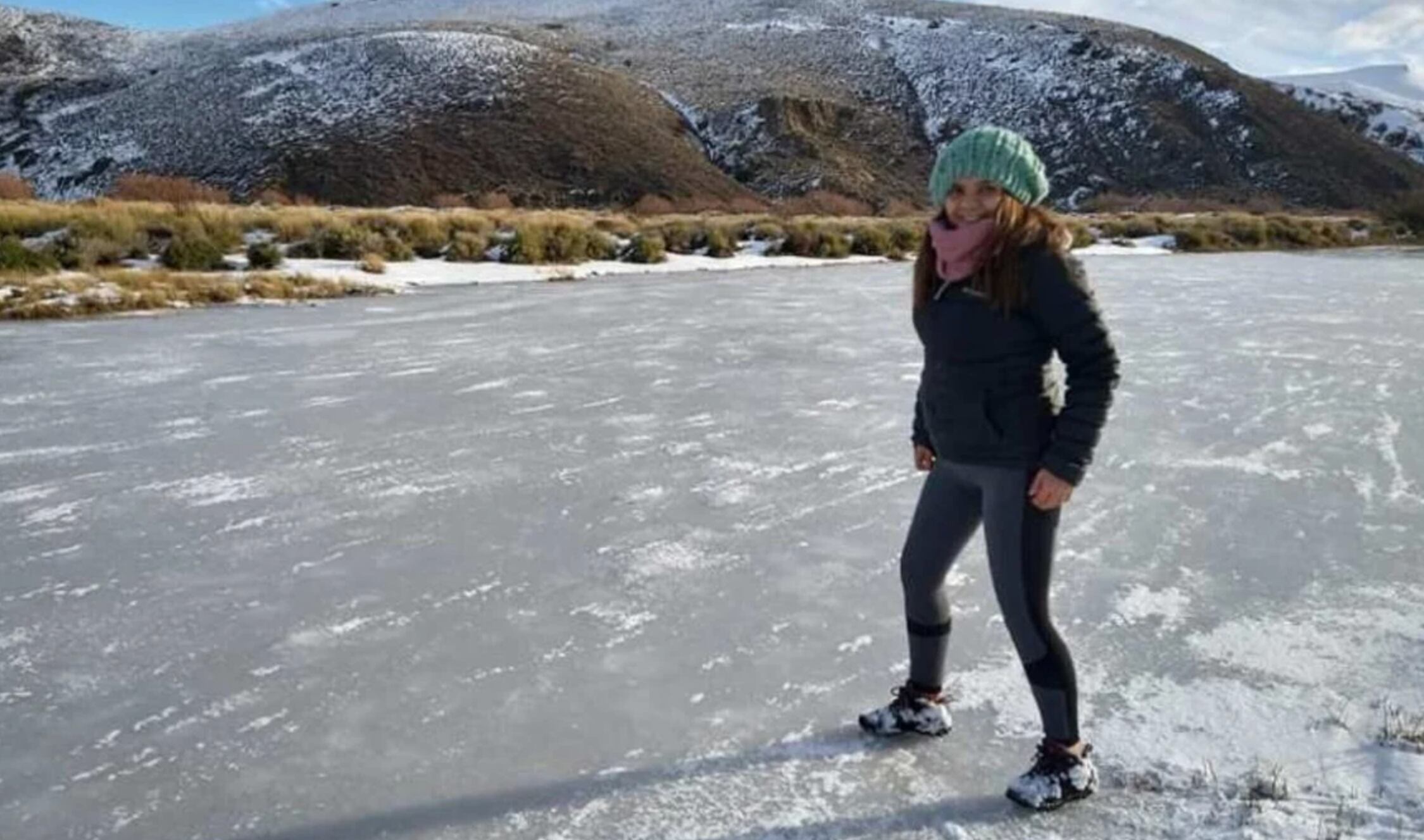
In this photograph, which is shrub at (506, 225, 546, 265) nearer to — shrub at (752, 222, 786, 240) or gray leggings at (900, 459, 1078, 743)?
shrub at (752, 222, 786, 240)

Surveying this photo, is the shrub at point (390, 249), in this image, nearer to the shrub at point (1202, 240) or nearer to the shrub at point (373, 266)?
the shrub at point (373, 266)

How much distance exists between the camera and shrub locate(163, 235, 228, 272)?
14.5m

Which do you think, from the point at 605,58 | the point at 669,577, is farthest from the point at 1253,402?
the point at 605,58

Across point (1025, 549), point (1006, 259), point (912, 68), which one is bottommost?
point (1025, 549)

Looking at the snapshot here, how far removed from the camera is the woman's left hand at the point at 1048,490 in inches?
88.4

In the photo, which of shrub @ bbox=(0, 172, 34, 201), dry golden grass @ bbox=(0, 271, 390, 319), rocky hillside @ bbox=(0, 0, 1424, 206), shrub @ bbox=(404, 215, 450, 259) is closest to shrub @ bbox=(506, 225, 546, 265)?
shrub @ bbox=(404, 215, 450, 259)

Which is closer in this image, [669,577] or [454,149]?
[669,577]

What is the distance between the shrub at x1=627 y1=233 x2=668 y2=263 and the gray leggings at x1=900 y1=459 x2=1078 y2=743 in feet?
54.9

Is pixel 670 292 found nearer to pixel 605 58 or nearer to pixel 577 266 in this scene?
pixel 577 266

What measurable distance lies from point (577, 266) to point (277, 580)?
14.5 m

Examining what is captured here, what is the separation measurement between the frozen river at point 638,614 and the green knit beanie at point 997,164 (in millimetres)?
1263

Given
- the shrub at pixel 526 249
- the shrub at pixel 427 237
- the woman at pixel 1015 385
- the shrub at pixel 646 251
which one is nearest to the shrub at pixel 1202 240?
the shrub at pixel 646 251

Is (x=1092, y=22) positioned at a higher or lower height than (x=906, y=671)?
higher

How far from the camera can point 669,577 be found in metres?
3.70
